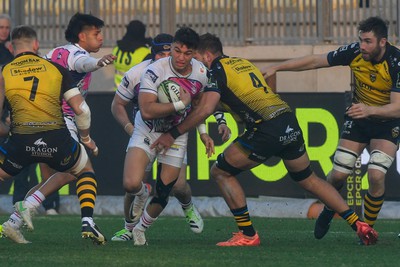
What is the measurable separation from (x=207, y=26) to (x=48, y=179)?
9.90 m

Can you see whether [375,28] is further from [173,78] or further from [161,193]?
[161,193]

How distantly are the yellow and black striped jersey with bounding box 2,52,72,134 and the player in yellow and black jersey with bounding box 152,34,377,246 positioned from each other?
107 cm

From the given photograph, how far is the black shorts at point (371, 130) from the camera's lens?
47.4ft

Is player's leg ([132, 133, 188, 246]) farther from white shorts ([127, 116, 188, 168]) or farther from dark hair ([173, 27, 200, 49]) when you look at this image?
dark hair ([173, 27, 200, 49])

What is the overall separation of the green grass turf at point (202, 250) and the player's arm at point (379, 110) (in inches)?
46.7

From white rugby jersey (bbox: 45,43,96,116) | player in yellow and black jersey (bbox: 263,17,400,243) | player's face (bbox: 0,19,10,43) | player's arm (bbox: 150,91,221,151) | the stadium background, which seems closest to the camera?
player's arm (bbox: 150,91,221,151)

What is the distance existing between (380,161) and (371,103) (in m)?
0.56

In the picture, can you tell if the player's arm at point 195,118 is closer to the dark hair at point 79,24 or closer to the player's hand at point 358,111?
the player's hand at point 358,111

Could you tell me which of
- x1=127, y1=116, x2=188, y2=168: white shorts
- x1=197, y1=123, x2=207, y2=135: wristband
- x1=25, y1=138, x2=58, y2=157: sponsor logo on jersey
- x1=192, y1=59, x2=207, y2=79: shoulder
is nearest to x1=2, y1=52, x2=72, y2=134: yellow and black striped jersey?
x1=25, y1=138, x2=58, y2=157: sponsor logo on jersey

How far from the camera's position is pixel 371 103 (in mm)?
14398

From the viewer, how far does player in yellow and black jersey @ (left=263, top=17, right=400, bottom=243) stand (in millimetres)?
14156

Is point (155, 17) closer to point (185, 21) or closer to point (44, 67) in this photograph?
point (185, 21)

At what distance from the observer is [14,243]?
13.9m

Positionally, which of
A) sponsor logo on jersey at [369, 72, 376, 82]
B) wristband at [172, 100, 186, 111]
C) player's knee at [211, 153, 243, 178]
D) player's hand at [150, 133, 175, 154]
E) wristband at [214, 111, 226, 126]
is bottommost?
player's knee at [211, 153, 243, 178]
